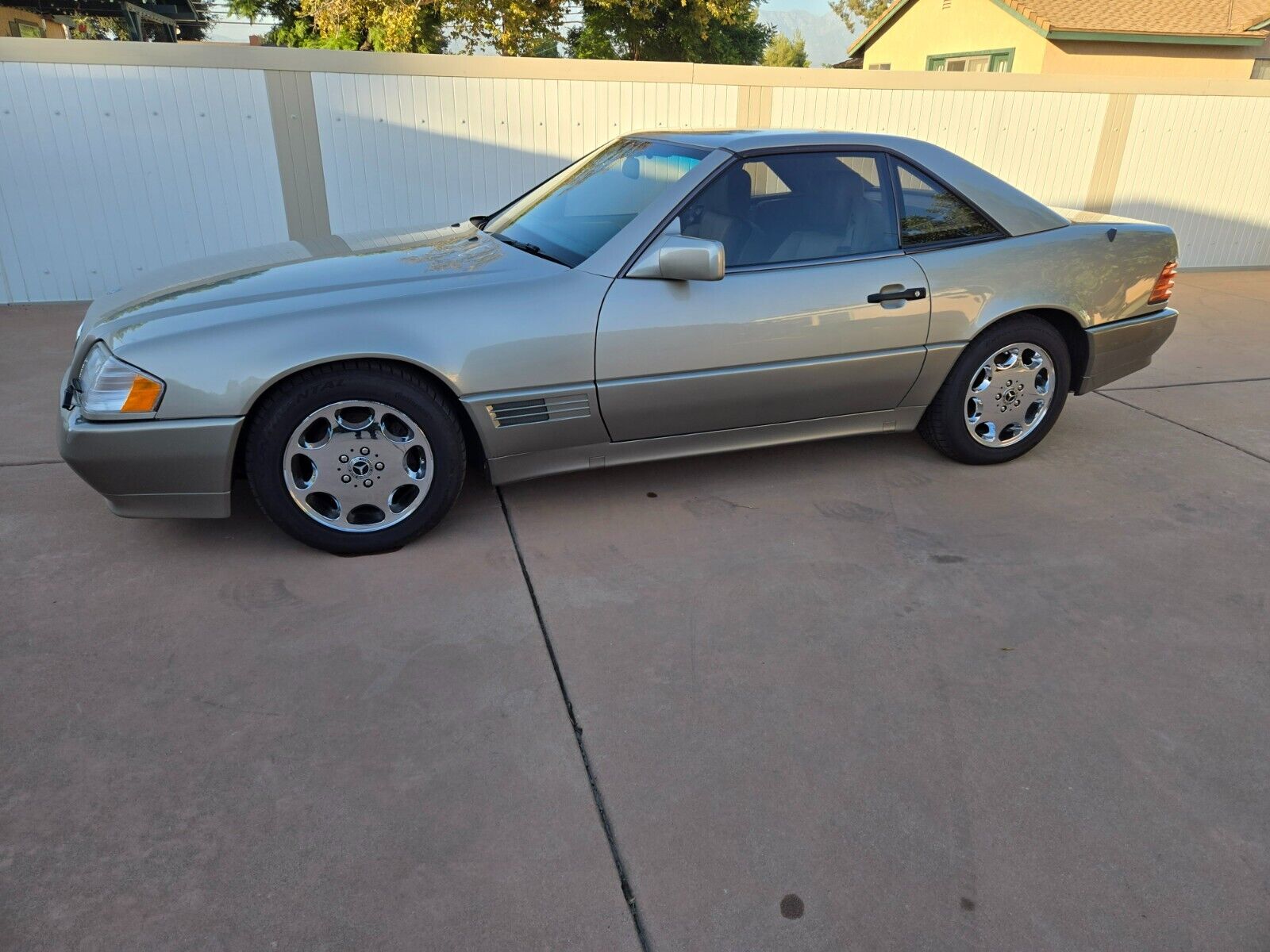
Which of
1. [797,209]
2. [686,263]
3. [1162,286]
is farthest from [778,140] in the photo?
[1162,286]

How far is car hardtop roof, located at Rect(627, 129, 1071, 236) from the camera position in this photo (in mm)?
4062

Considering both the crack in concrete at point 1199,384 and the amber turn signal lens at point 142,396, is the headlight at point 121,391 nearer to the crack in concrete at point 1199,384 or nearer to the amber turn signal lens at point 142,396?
the amber turn signal lens at point 142,396

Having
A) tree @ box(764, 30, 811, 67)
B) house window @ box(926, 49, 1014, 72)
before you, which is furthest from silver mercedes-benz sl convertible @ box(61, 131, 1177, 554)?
tree @ box(764, 30, 811, 67)

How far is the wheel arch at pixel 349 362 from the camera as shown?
10.8 ft

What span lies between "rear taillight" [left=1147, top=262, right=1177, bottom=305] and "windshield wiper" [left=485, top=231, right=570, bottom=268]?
3.06 meters

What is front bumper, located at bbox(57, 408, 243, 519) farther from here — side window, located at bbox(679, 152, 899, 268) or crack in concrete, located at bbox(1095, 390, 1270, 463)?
crack in concrete, located at bbox(1095, 390, 1270, 463)

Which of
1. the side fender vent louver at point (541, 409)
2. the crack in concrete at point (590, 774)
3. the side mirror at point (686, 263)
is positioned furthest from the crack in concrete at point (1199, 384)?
the crack in concrete at point (590, 774)

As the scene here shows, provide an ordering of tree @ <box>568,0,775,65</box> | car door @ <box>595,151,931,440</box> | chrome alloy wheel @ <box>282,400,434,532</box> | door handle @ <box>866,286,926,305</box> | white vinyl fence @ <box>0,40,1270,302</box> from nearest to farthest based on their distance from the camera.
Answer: chrome alloy wheel @ <box>282,400,434,532</box>
car door @ <box>595,151,931,440</box>
door handle @ <box>866,286,926,305</box>
white vinyl fence @ <box>0,40,1270,302</box>
tree @ <box>568,0,775,65</box>

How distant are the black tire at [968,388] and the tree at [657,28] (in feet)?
73.0

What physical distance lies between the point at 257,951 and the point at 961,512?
324cm

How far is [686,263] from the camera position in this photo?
11.5 feet

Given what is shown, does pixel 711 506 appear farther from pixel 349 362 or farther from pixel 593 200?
pixel 349 362

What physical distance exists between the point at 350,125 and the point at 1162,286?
6708 millimetres

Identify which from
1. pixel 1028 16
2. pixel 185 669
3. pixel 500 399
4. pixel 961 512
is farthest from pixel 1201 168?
pixel 185 669
